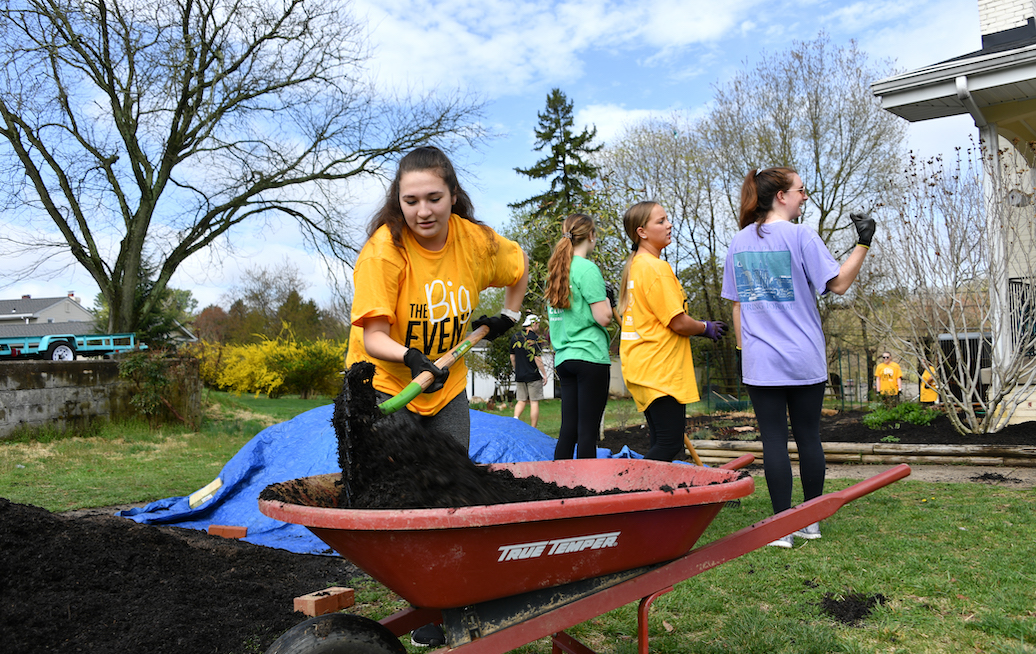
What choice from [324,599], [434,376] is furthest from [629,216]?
[324,599]

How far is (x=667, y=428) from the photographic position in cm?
348

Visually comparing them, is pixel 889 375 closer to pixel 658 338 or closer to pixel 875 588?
pixel 658 338

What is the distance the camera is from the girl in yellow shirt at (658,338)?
11.4ft

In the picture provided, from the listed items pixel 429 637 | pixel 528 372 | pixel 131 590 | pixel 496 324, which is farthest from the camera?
pixel 528 372

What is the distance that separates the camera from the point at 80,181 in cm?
1353

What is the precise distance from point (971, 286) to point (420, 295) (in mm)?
6155

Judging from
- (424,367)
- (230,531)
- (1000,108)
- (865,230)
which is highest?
(1000,108)

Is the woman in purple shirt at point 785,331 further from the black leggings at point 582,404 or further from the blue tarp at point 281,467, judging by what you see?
the blue tarp at point 281,467

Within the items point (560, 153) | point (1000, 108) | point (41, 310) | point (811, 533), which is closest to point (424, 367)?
point (811, 533)

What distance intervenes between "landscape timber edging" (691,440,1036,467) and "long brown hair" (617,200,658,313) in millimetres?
2331

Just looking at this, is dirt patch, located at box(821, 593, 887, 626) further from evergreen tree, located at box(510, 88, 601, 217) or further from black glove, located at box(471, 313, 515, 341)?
evergreen tree, located at box(510, 88, 601, 217)

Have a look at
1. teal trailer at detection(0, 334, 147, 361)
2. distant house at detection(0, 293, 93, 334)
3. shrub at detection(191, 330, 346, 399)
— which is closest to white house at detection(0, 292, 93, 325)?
distant house at detection(0, 293, 93, 334)

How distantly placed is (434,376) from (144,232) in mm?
14767

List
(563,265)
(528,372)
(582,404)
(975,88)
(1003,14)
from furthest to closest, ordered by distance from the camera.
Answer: (528,372), (1003,14), (975,88), (563,265), (582,404)
